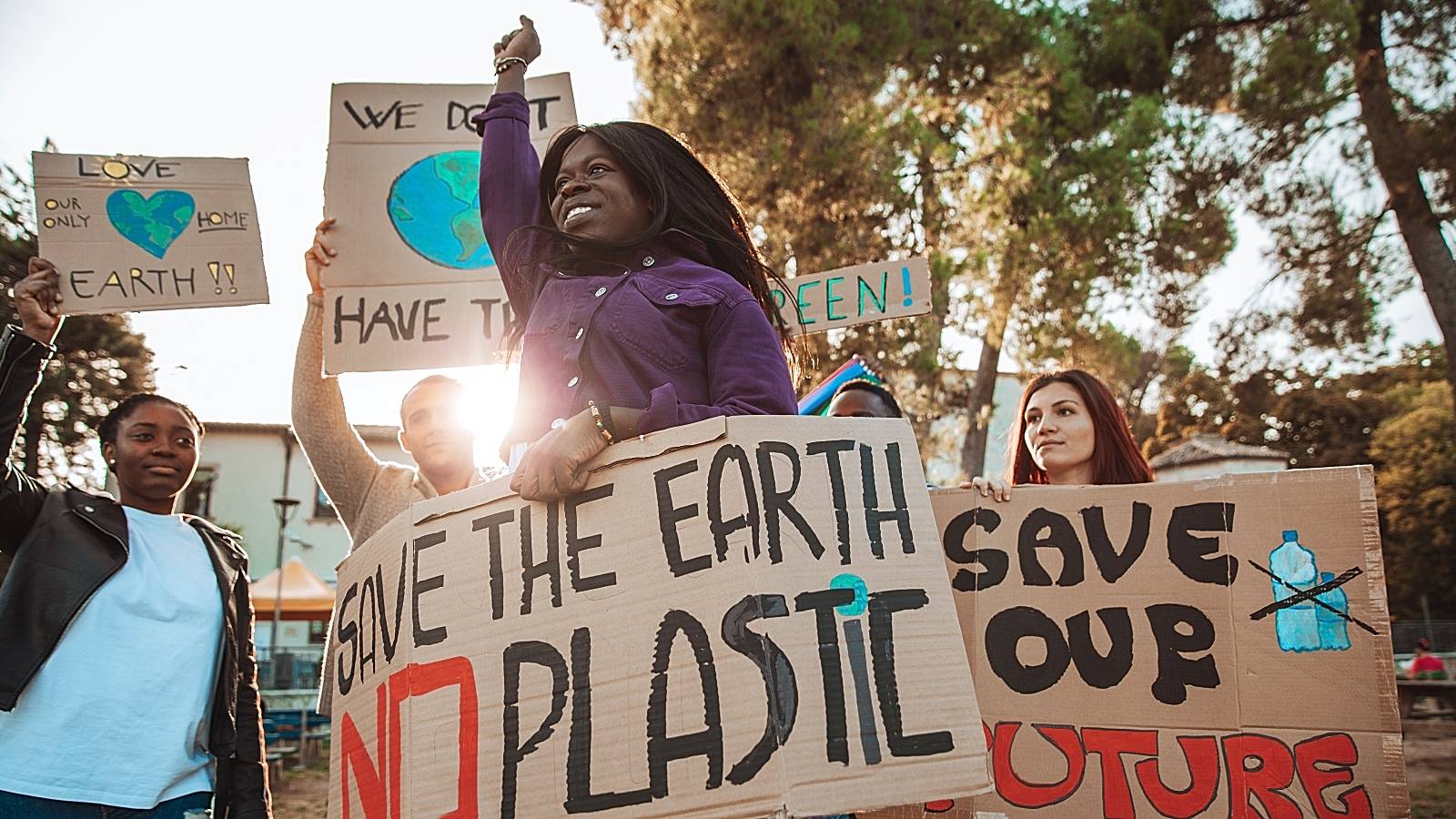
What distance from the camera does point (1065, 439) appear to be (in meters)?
3.53

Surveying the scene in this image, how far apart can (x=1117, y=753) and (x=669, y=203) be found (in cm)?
158

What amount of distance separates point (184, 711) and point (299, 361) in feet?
3.58

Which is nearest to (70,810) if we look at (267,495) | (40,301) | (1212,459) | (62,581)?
(62,581)

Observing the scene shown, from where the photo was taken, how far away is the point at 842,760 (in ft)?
4.94


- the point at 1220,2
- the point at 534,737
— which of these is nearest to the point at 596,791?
the point at 534,737

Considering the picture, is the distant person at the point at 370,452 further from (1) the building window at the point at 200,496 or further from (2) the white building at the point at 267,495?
(2) the white building at the point at 267,495

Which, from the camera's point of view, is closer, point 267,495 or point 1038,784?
point 1038,784

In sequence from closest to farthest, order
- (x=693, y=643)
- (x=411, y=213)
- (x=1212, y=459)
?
(x=693, y=643), (x=411, y=213), (x=1212, y=459)

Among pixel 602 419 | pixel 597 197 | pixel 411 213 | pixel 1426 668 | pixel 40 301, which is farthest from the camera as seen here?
pixel 1426 668

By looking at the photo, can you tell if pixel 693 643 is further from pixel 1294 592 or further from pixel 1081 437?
pixel 1081 437

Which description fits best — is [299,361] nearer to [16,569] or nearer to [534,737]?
[16,569]

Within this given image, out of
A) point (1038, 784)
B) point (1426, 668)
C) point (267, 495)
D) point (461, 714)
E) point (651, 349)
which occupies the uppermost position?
point (267, 495)

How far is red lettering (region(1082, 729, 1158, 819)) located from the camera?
8.25 feet

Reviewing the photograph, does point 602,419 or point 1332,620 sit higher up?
point 602,419
